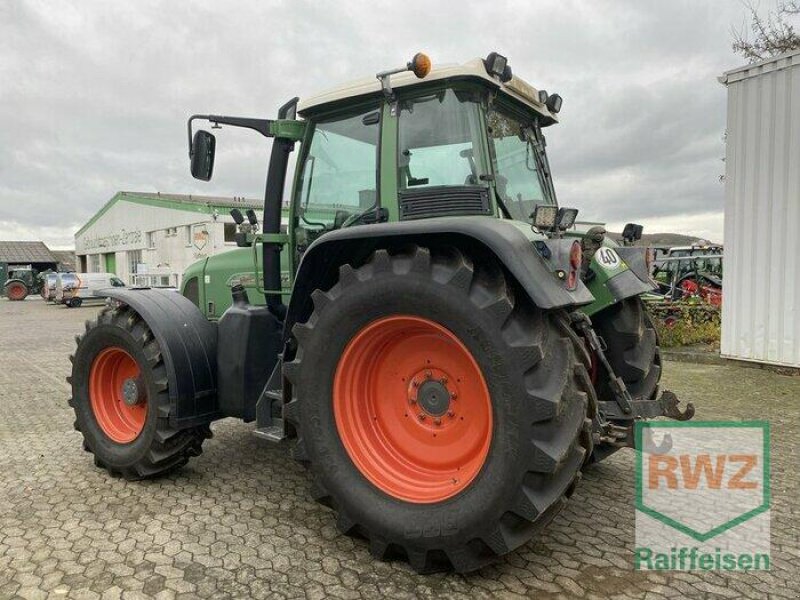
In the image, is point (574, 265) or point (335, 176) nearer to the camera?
point (574, 265)

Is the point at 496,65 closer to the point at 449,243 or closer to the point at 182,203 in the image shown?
the point at 449,243

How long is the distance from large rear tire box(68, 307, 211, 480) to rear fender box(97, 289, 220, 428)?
83 millimetres

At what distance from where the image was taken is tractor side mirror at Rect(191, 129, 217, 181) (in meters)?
3.56

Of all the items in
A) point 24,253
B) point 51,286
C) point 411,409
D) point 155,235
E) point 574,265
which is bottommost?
point 411,409

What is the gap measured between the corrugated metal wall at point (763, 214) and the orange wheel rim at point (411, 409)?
6.79m

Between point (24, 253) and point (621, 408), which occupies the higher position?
point (24, 253)

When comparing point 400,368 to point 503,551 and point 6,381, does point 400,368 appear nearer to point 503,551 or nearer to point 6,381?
point 503,551

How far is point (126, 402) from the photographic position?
12.8 ft

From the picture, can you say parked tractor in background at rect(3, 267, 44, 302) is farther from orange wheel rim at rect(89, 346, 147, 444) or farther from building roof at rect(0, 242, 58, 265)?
orange wheel rim at rect(89, 346, 147, 444)

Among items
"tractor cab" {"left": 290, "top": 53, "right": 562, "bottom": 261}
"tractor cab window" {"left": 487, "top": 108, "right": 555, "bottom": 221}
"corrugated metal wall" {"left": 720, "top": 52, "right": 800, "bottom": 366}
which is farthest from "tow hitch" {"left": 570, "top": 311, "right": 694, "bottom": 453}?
"corrugated metal wall" {"left": 720, "top": 52, "right": 800, "bottom": 366}

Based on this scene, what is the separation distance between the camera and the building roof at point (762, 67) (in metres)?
7.40

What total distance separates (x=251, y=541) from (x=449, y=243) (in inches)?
70.5

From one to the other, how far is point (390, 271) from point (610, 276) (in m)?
1.49

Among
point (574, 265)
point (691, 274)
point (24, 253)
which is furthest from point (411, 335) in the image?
point (24, 253)
